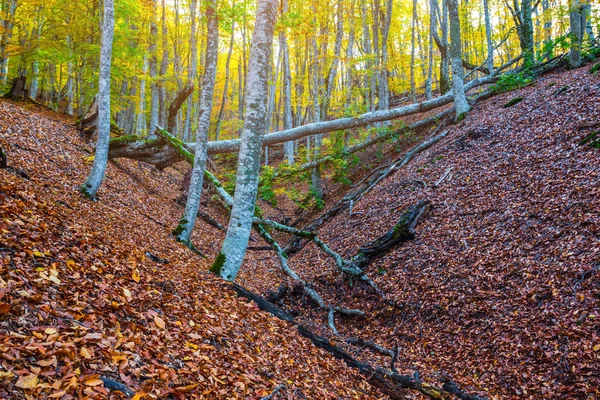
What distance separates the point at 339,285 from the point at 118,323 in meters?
5.07

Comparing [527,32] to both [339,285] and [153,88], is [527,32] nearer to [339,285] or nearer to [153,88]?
[339,285]

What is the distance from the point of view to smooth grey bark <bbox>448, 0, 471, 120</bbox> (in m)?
12.2

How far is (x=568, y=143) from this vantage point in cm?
747

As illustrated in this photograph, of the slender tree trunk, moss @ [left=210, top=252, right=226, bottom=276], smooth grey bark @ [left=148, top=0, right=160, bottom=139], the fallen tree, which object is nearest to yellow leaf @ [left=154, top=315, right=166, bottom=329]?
moss @ [left=210, top=252, right=226, bottom=276]

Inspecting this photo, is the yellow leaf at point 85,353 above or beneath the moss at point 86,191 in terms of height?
beneath

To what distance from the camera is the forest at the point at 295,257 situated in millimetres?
2992

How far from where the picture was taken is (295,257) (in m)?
10.3

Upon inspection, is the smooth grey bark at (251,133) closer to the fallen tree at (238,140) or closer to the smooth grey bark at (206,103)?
the smooth grey bark at (206,103)

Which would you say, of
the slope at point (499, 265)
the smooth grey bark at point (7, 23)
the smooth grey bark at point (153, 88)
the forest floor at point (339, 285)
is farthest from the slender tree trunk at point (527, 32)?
the smooth grey bark at point (7, 23)

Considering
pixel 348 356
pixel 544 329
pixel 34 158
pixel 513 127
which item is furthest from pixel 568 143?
pixel 34 158

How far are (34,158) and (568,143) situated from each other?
38.0 feet

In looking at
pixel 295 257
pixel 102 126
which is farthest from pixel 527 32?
pixel 102 126

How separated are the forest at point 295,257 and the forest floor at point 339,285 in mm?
27

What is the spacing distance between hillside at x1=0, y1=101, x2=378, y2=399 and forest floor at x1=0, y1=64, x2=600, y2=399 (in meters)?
0.02
